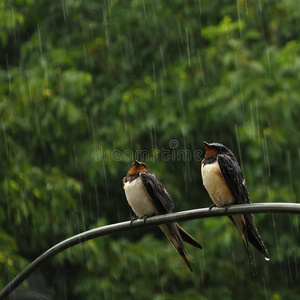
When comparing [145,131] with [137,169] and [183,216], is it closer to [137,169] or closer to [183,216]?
[137,169]

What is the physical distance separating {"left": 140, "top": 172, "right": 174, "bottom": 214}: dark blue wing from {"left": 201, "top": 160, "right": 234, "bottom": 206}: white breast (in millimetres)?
509

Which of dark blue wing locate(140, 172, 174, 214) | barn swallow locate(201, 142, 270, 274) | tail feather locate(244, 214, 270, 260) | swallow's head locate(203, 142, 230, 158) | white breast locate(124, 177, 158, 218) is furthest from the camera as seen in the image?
white breast locate(124, 177, 158, 218)

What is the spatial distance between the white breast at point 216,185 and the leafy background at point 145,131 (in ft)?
8.25

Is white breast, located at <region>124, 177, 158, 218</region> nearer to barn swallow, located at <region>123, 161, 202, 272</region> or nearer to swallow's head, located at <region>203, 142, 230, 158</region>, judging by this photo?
barn swallow, located at <region>123, 161, 202, 272</region>

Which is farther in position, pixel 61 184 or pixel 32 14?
pixel 32 14

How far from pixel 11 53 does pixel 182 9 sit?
2385 millimetres

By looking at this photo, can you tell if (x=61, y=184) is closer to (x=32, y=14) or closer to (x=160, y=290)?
(x=160, y=290)

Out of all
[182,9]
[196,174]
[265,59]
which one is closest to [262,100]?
[265,59]

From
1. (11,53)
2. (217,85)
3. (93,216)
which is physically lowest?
(93,216)

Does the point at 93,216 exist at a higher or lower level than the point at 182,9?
lower

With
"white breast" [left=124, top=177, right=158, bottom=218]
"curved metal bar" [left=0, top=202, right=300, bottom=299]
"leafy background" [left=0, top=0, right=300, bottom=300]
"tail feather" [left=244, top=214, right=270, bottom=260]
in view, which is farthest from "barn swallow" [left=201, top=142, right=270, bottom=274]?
"leafy background" [left=0, top=0, right=300, bottom=300]

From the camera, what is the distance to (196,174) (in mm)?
7848

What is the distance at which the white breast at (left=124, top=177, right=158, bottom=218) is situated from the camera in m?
4.82

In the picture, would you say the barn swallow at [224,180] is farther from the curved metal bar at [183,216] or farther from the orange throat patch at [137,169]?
the curved metal bar at [183,216]
